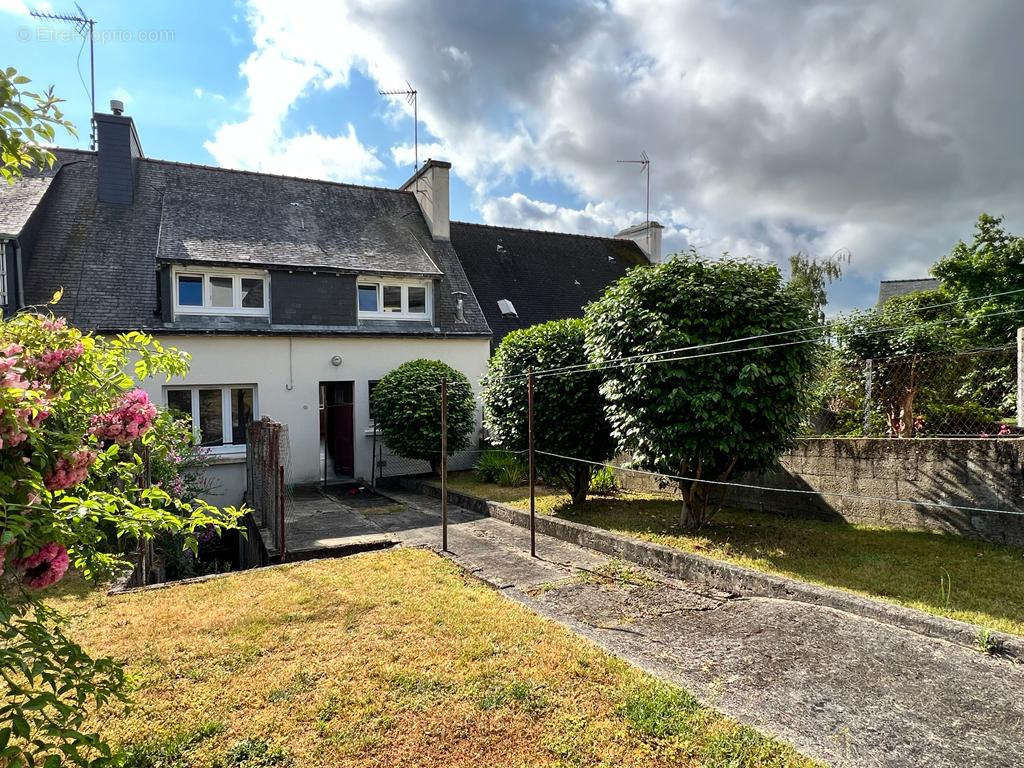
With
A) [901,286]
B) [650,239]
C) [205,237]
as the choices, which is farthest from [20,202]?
[901,286]

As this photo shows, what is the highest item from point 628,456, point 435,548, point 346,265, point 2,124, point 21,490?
point 346,265

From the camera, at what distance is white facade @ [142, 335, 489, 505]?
1215 centimetres

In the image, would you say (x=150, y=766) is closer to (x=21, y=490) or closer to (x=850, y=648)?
(x=21, y=490)

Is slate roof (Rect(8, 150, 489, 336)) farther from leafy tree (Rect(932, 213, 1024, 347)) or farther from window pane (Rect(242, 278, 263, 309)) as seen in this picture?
leafy tree (Rect(932, 213, 1024, 347))

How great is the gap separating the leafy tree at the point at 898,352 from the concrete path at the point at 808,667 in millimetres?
4287

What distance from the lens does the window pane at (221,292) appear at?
1271 centimetres

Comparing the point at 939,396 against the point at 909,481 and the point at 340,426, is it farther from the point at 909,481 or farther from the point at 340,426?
the point at 340,426

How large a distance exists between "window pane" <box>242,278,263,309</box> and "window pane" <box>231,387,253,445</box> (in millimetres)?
1924

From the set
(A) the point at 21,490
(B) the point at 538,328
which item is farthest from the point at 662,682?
(B) the point at 538,328

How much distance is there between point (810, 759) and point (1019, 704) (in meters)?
1.60

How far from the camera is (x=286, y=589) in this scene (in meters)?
5.79

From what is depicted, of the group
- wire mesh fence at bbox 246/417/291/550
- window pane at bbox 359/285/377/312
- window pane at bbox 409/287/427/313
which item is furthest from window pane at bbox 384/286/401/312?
wire mesh fence at bbox 246/417/291/550

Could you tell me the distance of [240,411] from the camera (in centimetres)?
1290

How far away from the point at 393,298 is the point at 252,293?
10.9 ft
